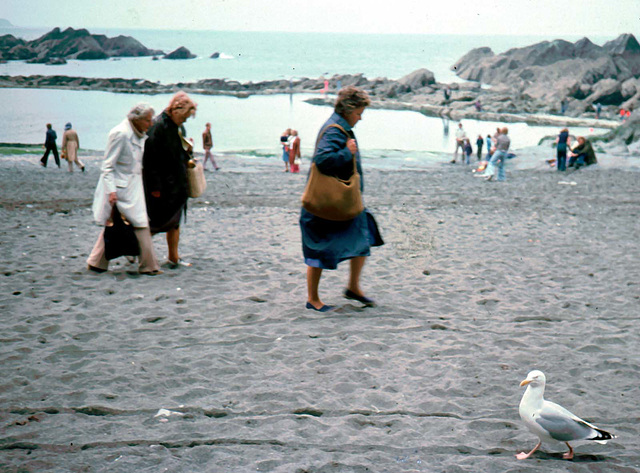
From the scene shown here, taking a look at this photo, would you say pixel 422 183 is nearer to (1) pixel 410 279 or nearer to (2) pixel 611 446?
(1) pixel 410 279

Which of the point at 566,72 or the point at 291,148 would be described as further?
the point at 566,72

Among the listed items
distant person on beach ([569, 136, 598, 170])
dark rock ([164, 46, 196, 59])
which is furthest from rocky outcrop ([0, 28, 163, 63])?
distant person on beach ([569, 136, 598, 170])

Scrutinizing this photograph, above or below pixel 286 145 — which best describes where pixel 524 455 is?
below

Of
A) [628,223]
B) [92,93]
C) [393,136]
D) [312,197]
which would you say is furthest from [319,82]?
[312,197]

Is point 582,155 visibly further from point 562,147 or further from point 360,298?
point 360,298

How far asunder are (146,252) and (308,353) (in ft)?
9.43

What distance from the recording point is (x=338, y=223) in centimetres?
590

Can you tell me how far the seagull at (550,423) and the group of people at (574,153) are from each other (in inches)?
712

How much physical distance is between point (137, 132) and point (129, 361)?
283 centimetres

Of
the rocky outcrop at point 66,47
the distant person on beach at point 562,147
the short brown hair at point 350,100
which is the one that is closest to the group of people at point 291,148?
the distant person on beach at point 562,147

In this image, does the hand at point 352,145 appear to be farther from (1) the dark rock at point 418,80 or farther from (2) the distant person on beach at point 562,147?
(1) the dark rock at point 418,80

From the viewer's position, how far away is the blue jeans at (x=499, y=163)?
18.2 m

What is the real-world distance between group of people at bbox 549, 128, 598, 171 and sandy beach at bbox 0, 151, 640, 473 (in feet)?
35.3

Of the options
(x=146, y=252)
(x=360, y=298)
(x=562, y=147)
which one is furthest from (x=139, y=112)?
(x=562, y=147)
